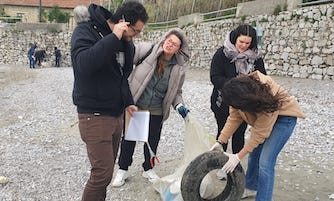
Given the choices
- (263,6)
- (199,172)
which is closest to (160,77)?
(199,172)

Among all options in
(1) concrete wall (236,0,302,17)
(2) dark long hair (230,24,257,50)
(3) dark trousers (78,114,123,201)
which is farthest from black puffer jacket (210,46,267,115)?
(1) concrete wall (236,0,302,17)

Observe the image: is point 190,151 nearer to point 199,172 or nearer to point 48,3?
point 199,172

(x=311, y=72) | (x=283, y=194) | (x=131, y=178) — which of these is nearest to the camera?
(x=283, y=194)

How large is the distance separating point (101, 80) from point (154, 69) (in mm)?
1141

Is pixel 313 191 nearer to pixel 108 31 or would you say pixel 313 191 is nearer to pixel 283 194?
pixel 283 194

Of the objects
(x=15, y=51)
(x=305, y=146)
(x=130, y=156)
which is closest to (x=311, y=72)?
(x=305, y=146)

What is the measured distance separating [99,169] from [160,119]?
4.46 ft

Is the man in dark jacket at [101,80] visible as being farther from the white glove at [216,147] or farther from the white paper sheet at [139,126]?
the white glove at [216,147]

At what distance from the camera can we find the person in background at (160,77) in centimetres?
383

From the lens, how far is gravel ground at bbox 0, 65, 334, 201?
416cm

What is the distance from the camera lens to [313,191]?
4.15 m

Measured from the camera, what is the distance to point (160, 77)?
3934mm

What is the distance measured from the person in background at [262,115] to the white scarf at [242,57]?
680mm

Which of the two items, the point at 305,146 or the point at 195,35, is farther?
the point at 195,35
